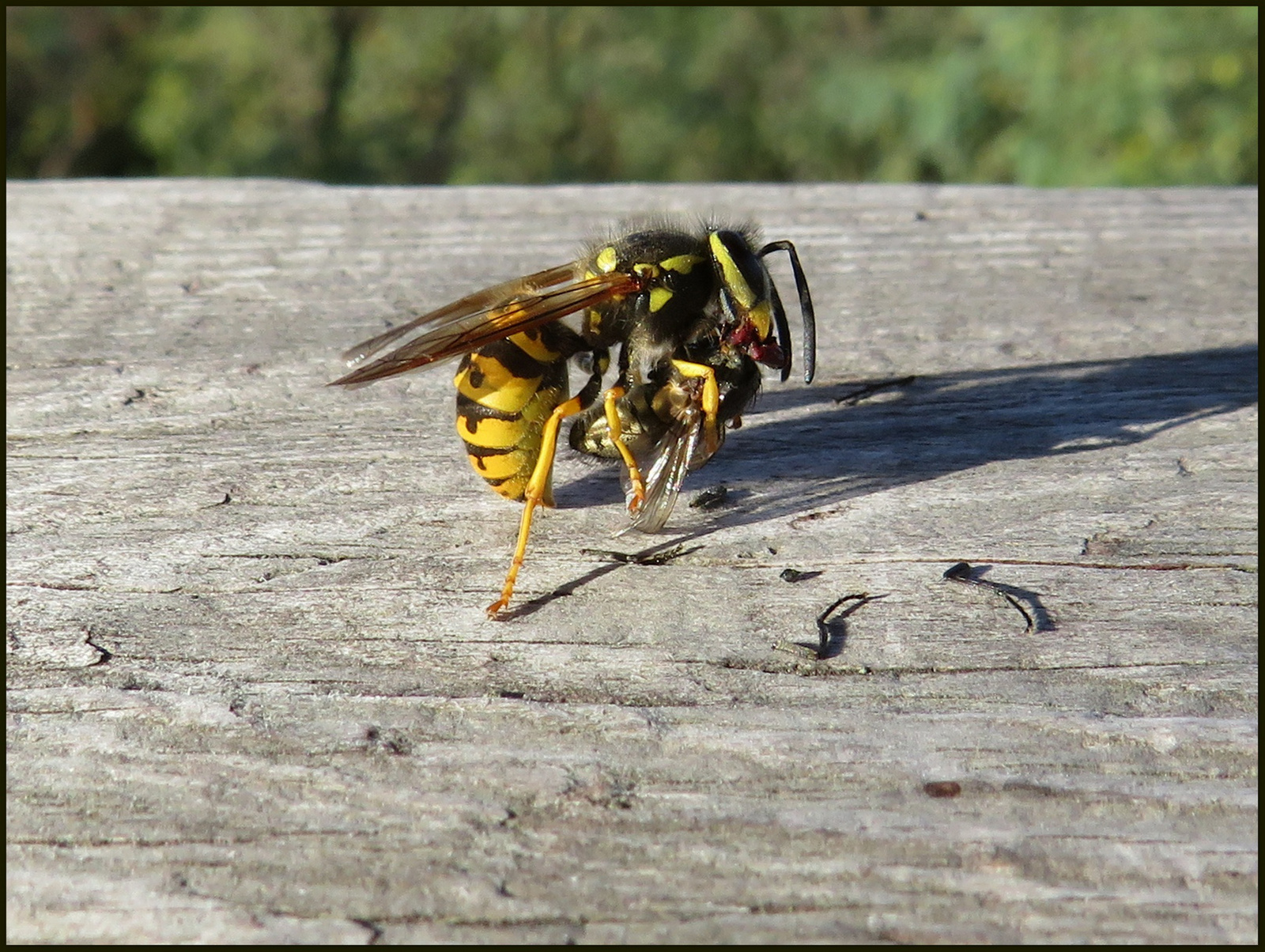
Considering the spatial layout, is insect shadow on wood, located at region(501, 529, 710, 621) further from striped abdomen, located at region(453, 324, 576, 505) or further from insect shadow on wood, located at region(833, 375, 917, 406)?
insect shadow on wood, located at region(833, 375, 917, 406)

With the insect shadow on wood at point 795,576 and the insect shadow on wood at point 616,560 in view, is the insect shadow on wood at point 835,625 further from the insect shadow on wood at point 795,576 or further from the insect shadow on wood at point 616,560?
the insect shadow on wood at point 616,560

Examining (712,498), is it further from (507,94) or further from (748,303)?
(507,94)

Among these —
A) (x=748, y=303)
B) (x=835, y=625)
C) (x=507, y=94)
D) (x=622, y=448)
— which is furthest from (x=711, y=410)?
(x=507, y=94)

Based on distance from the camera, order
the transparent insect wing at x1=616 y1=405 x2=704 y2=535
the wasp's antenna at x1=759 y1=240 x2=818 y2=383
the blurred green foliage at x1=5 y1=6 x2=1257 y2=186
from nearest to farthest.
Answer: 1. the transparent insect wing at x1=616 y1=405 x2=704 y2=535
2. the wasp's antenna at x1=759 y1=240 x2=818 y2=383
3. the blurred green foliage at x1=5 y1=6 x2=1257 y2=186

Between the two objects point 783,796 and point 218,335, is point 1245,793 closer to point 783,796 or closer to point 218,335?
point 783,796

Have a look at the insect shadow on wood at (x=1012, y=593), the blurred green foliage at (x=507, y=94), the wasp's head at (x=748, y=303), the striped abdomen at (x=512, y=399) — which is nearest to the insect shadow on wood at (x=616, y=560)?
the striped abdomen at (x=512, y=399)

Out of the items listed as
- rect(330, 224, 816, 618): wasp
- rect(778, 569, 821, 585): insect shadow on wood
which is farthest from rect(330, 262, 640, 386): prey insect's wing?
rect(778, 569, 821, 585): insect shadow on wood
